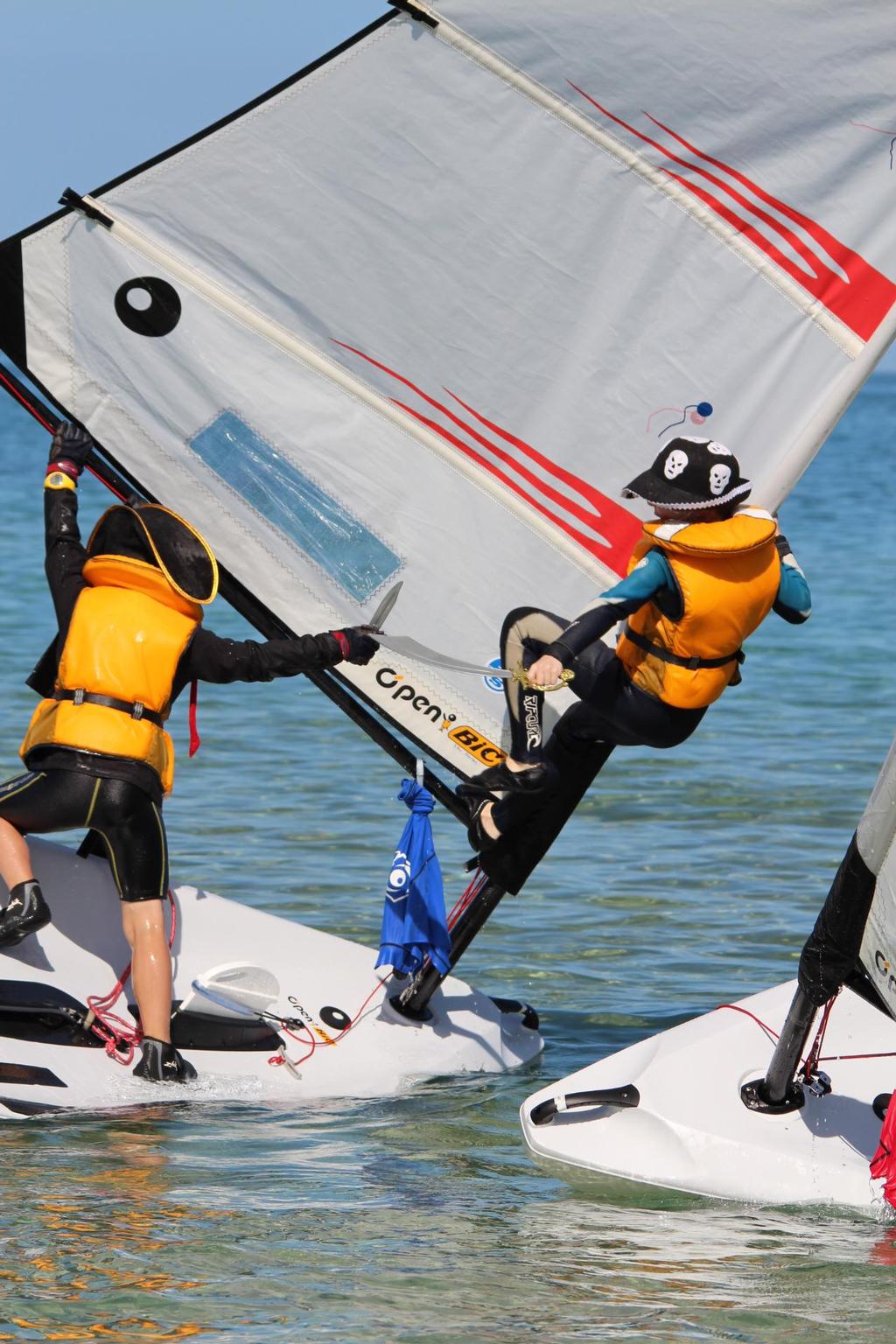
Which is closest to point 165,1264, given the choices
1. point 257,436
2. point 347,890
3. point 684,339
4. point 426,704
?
point 426,704

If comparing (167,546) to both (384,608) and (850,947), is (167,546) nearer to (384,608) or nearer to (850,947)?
(384,608)

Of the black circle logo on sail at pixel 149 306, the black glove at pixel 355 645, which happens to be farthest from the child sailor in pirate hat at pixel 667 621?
the black circle logo on sail at pixel 149 306

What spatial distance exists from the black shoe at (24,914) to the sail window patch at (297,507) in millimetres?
1295

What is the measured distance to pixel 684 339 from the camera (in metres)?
5.44

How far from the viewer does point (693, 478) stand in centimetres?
490

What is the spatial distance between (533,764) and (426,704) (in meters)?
0.40

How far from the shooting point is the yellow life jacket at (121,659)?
17.7 ft

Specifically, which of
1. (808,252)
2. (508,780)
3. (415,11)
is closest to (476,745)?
(508,780)

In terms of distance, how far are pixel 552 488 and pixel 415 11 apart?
1385mm

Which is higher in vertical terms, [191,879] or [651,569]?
[651,569]

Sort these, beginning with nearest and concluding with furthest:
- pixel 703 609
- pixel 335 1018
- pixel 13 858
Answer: pixel 703 609, pixel 13 858, pixel 335 1018

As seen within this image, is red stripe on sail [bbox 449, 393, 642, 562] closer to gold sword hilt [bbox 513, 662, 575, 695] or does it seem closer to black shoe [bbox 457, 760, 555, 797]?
gold sword hilt [bbox 513, 662, 575, 695]

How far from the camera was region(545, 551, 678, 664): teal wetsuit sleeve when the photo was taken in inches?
186

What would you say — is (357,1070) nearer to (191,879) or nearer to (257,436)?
(257,436)
